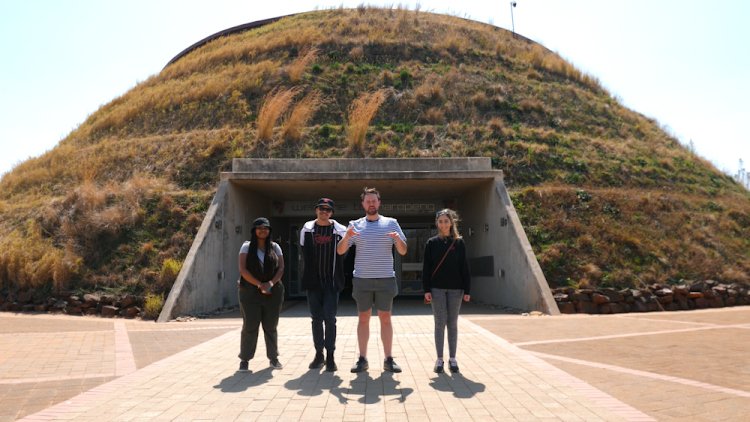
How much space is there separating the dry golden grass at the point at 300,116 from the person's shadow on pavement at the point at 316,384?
14546 millimetres

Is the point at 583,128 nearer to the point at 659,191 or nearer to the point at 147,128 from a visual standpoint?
the point at 659,191

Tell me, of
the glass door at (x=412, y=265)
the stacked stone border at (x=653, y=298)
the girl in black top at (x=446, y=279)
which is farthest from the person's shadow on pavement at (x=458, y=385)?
the glass door at (x=412, y=265)

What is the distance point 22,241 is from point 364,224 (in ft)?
42.5

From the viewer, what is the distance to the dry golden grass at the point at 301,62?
24.5 meters

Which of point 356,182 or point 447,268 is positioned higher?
point 356,182

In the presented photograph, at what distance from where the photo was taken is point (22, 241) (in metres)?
14.3

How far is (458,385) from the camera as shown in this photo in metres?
5.08

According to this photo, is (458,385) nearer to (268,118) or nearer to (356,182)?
(356,182)

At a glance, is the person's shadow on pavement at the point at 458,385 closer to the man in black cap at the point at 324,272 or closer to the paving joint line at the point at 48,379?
the man in black cap at the point at 324,272

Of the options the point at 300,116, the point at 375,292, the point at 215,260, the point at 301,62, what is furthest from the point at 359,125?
the point at 375,292

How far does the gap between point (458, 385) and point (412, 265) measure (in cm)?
1454

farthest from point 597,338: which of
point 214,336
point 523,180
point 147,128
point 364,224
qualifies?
point 147,128

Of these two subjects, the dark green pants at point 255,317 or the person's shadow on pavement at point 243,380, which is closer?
the person's shadow on pavement at point 243,380

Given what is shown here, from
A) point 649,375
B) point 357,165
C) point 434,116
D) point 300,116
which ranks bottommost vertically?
point 649,375
